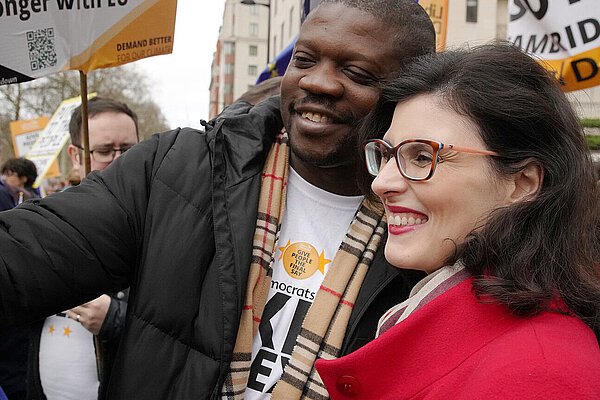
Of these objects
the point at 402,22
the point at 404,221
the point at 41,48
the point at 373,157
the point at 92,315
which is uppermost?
the point at 402,22

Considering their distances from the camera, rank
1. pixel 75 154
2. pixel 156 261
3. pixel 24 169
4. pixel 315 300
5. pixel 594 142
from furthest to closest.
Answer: pixel 24 169, pixel 594 142, pixel 75 154, pixel 315 300, pixel 156 261

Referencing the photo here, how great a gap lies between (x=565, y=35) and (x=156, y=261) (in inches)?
123

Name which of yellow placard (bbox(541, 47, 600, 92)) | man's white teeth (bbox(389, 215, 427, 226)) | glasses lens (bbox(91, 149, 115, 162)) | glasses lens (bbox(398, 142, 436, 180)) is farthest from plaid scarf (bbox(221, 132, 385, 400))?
yellow placard (bbox(541, 47, 600, 92))

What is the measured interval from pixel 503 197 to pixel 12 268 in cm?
122

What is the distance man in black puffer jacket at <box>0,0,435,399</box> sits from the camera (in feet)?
5.01

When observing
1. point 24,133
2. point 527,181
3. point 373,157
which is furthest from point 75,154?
point 24,133

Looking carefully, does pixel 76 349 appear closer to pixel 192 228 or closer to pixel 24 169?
pixel 192 228

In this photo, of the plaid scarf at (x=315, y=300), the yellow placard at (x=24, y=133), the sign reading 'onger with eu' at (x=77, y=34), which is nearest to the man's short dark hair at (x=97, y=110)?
the sign reading 'onger with eu' at (x=77, y=34)

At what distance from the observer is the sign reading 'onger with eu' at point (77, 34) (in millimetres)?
1965

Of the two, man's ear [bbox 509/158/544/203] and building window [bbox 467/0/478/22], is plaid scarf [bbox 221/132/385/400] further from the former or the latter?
building window [bbox 467/0/478/22]

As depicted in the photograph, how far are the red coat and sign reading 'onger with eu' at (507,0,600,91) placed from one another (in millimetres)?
2599

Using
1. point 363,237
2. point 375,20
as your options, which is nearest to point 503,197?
point 363,237

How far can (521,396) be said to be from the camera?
39.6 inches

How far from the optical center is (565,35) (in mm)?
3592
